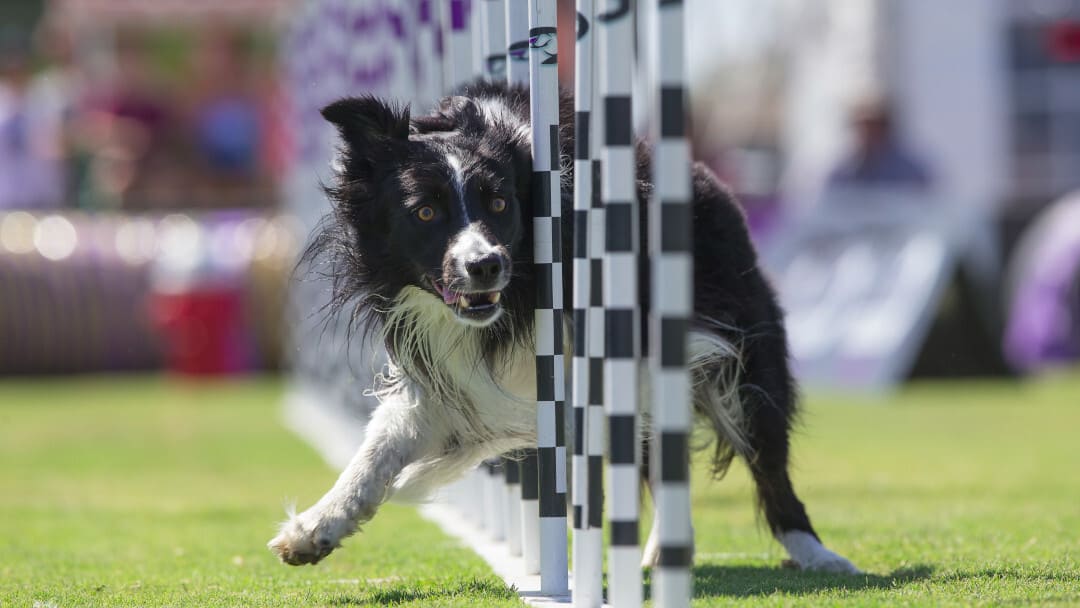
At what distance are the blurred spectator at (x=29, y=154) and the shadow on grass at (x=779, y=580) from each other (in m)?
20.3

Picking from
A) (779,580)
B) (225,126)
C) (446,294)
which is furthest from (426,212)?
(225,126)

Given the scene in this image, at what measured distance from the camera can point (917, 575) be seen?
511cm

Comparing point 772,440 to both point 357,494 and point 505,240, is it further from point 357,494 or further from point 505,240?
point 357,494

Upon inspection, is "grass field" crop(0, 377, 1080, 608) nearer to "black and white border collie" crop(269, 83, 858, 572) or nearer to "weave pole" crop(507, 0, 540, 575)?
"weave pole" crop(507, 0, 540, 575)

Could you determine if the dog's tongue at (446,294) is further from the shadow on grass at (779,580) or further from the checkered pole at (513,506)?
the shadow on grass at (779,580)

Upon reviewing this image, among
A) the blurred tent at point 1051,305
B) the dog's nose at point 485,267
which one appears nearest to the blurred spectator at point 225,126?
the blurred tent at point 1051,305

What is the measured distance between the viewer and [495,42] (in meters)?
6.08

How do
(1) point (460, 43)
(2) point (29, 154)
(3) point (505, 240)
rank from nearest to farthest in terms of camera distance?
(3) point (505, 240)
(1) point (460, 43)
(2) point (29, 154)

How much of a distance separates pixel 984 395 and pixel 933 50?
8.14m

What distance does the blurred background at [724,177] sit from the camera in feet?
54.3

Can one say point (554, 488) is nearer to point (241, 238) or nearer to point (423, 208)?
point (423, 208)

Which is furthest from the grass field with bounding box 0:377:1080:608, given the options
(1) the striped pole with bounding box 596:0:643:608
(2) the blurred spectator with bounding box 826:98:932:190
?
(2) the blurred spectator with bounding box 826:98:932:190

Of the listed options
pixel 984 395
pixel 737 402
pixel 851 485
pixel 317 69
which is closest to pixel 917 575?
pixel 737 402

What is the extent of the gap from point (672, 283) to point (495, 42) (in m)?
2.80
